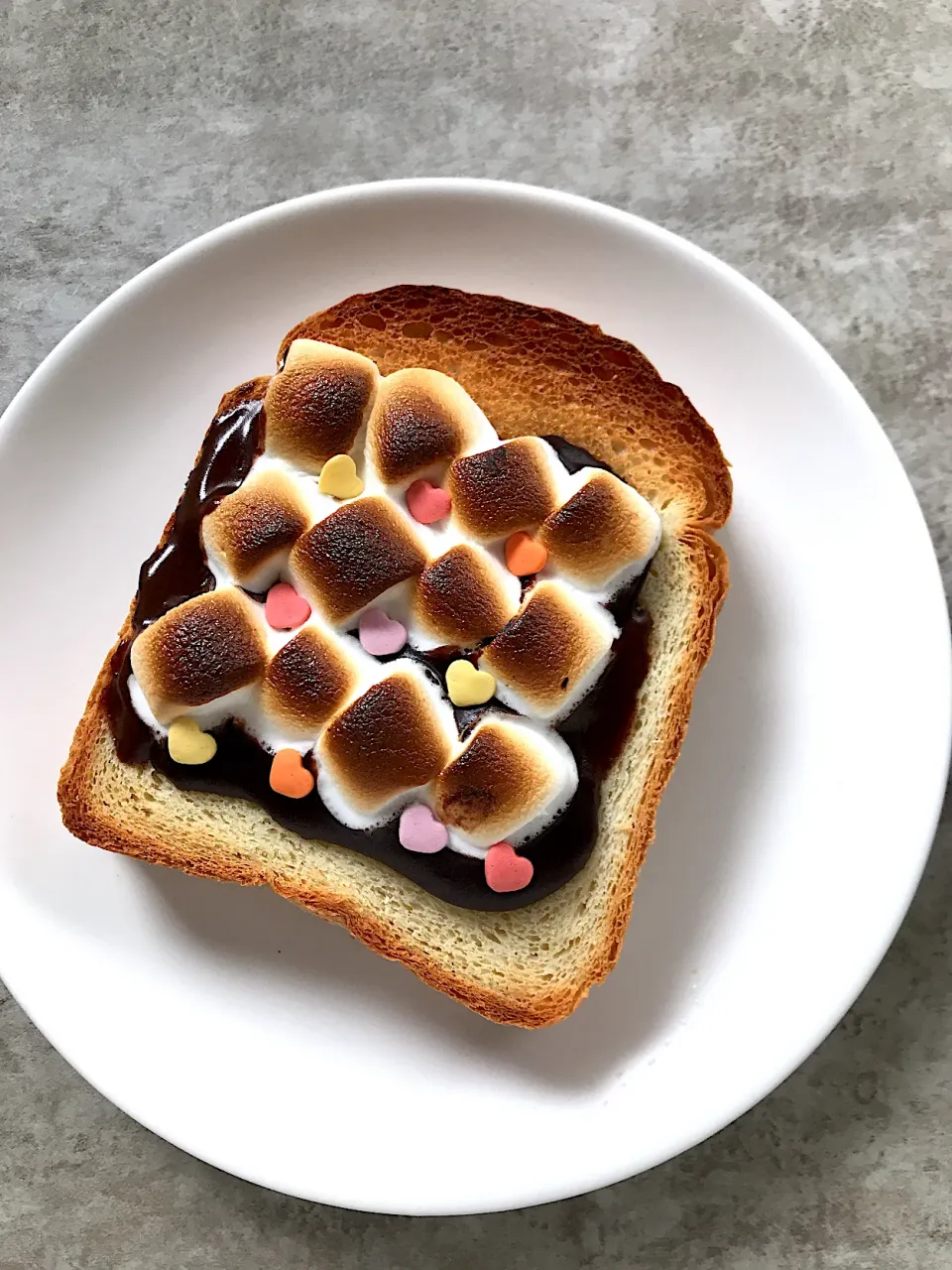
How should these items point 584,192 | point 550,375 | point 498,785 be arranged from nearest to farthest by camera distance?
point 498,785 → point 550,375 → point 584,192

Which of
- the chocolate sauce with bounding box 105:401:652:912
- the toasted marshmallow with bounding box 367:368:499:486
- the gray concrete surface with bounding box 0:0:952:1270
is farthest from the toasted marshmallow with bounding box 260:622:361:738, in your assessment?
the gray concrete surface with bounding box 0:0:952:1270

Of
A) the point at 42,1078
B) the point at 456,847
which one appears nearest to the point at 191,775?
the point at 456,847

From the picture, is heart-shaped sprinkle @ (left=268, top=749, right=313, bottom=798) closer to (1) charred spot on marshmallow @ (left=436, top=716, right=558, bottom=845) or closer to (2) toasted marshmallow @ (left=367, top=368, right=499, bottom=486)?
(1) charred spot on marshmallow @ (left=436, top=716, right=558, bottom=845)

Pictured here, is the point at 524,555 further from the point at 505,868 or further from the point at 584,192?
the point at 584,192

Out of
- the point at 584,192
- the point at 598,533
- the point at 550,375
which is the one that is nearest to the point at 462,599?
the point at 598,533

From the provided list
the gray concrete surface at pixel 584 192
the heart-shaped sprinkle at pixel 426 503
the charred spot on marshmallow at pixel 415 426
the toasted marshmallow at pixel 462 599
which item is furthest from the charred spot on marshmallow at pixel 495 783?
the gray concrete surface at pixel 584 192

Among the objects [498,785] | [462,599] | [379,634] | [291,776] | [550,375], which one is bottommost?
[291,776]
